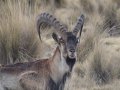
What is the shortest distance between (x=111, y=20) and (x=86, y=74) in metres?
9.12

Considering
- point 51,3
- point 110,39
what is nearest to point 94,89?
point 110,39

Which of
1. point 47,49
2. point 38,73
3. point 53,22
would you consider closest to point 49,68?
point 38,73

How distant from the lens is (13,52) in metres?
11.3

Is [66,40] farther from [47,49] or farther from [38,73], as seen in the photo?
[47,49]

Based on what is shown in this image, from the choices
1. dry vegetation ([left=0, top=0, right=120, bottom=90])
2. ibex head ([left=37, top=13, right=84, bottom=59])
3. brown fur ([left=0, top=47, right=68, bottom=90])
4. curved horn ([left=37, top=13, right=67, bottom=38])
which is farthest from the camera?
dry vegetation ([left=0, top=0, right=120, bottom=90])

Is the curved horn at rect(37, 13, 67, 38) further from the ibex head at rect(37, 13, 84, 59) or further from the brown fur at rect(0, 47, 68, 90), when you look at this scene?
the brown fur at rect(0, 47, 68, 90)

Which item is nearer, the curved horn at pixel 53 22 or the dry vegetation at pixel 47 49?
the curved horn at pixel 53 22

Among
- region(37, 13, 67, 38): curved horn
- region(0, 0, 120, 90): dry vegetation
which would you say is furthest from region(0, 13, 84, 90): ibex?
region(0, 0, 120, 90): dry vegetation

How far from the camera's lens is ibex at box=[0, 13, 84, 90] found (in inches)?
310

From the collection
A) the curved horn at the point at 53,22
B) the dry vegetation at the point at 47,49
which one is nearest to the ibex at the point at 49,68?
the curved horn at the point at 53,22

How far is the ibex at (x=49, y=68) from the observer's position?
7.88m

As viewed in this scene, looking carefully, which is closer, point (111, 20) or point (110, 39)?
point (110, 39)

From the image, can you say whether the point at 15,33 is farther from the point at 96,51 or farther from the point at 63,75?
the point at 63,75

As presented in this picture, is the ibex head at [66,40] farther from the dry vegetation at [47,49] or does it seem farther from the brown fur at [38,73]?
the dry vegetation at [47,49]
